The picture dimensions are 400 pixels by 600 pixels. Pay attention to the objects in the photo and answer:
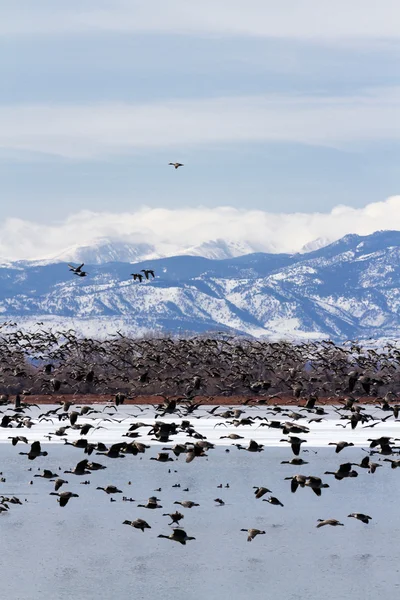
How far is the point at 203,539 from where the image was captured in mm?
25594

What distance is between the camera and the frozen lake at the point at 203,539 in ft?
71.0

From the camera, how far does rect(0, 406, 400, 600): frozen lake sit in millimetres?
21641

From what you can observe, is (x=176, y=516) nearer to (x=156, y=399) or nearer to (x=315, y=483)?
(x=315, y=483)

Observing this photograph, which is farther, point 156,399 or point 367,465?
point 156,399

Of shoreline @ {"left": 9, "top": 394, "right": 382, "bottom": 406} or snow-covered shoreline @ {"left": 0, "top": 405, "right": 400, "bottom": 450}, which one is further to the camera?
shoreline @ {"left": 9, "top": 394, "right": 382, "bottom": 406}

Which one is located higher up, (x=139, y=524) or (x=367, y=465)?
(x=367, y=465)

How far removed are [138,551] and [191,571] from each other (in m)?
1.99

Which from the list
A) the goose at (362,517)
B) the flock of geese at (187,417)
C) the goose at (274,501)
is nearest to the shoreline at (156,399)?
the flock of geese at (187,417)

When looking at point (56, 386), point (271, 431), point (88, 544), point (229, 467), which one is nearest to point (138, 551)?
point (88, 544)

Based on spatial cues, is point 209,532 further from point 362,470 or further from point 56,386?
point 56,386

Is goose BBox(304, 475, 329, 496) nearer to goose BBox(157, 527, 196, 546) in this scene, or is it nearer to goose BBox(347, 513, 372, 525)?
goose BBox(347, 513, 372, 525)

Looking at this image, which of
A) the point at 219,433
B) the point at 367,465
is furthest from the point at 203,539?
the point at 219,433

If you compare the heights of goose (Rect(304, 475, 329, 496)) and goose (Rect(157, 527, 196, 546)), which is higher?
goose (Rect(304, 475, 329, 496))

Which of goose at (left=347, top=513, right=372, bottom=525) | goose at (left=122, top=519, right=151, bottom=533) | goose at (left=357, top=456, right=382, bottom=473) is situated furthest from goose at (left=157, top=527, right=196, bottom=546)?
goose at (left=357, top=456, right=382, bottom=473)
